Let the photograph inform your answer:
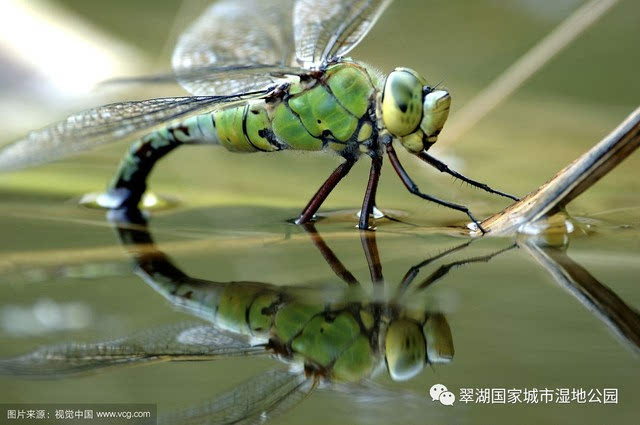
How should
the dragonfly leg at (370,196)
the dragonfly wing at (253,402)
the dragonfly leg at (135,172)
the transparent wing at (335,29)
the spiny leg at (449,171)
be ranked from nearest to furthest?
the dragonfly wing at (253,402) → the dragonfly leg at (370,196) → the spiny leg at (449,171) → the transparent wing at (335,29) → the dragonfly leg at (135,172)

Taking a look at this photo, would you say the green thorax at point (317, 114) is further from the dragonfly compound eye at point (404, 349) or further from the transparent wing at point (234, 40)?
the dragonfly compound eye at point (404, 349)

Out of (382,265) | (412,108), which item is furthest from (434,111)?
(382,265)

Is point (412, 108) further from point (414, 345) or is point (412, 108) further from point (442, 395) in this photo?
point (442, 395)

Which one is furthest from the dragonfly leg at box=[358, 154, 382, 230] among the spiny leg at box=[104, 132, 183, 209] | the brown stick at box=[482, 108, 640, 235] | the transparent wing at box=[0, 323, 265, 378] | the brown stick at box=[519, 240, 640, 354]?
the transparent wing at box=[0, 323, 265, 378]

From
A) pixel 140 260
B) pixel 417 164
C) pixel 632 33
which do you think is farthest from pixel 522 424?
pixel 632 33

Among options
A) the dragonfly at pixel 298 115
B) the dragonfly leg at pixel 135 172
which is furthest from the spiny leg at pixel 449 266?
the dragonfly leg at pixel 135 172

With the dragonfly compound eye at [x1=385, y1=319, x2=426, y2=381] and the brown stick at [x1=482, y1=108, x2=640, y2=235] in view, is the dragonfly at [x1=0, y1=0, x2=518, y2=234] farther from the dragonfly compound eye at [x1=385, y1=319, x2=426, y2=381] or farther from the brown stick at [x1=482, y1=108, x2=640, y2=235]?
the dragonfly compound eye at [x1=385, y1=319, x2=426, y2=381]
